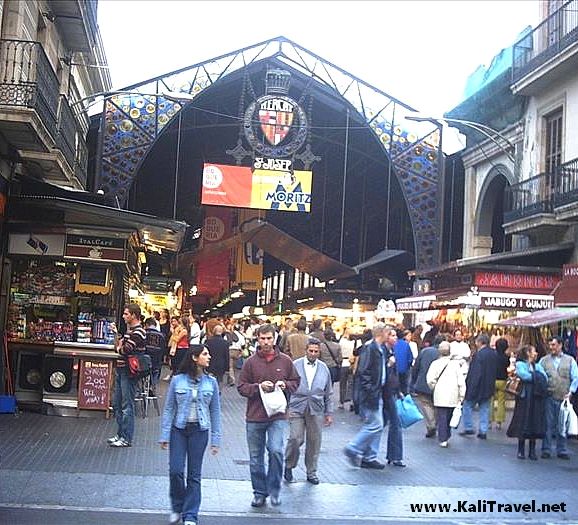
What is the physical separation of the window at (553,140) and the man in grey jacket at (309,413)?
44.5 ft

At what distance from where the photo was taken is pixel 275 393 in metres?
8.78

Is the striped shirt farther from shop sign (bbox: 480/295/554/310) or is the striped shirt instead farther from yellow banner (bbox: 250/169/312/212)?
yellow banner (bbox: 250/169/312/212)

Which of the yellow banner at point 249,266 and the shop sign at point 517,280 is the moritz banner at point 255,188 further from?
the yellow banner at point 249,266

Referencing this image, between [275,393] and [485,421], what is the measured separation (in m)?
7.31

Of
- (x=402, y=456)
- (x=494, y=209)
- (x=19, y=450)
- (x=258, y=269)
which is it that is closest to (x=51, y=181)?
(x=19, y=450)

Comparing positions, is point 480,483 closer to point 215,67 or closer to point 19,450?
point 19,450

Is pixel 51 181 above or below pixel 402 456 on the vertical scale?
above

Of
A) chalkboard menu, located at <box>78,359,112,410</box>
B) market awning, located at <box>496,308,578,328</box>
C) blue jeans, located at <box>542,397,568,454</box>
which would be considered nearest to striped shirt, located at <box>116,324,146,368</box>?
chalkboard menu, located at <box>78,359,112,410</box>

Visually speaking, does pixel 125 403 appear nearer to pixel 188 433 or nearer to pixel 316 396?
pixel 316 396

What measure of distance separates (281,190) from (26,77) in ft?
44.8

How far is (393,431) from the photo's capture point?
11.4 meters

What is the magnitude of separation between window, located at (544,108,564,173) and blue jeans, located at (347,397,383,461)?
12.7 metres

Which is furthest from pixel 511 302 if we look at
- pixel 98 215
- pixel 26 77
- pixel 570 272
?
pixel 26 77

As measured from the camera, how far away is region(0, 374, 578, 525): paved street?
8430mm
